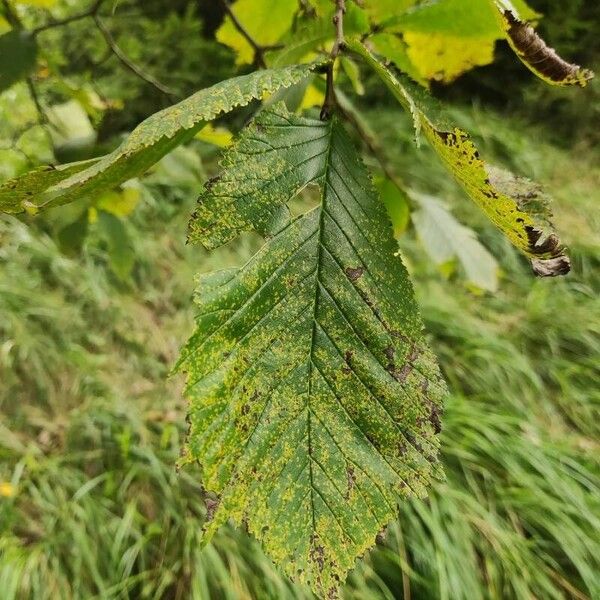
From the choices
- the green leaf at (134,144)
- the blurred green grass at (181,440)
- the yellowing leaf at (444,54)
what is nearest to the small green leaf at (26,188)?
the green leaf at (134,144)

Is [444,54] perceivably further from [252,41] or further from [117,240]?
[117,240]

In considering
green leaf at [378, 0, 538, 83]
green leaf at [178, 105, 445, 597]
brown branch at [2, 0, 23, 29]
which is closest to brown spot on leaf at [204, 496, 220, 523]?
green leaf at [178, 105, 445, 597]

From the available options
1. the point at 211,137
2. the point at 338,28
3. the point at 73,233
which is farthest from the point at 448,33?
the point at 73,233

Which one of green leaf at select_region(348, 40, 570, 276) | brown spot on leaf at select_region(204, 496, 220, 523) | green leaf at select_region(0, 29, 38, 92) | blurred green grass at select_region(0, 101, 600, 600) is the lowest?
blurred green grass at select_region(0, 101, 600, 600)

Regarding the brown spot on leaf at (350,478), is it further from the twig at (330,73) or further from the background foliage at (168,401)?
the background foliage at (168,401)

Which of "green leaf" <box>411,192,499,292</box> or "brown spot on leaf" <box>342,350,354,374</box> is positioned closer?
"brown spot on leaf" <box>342,350,354,374</box>

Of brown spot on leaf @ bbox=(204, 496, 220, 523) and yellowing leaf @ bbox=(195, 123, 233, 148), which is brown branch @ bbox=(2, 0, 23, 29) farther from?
brown spot on leaf @ bbox=(204, 496, 220, 523)
